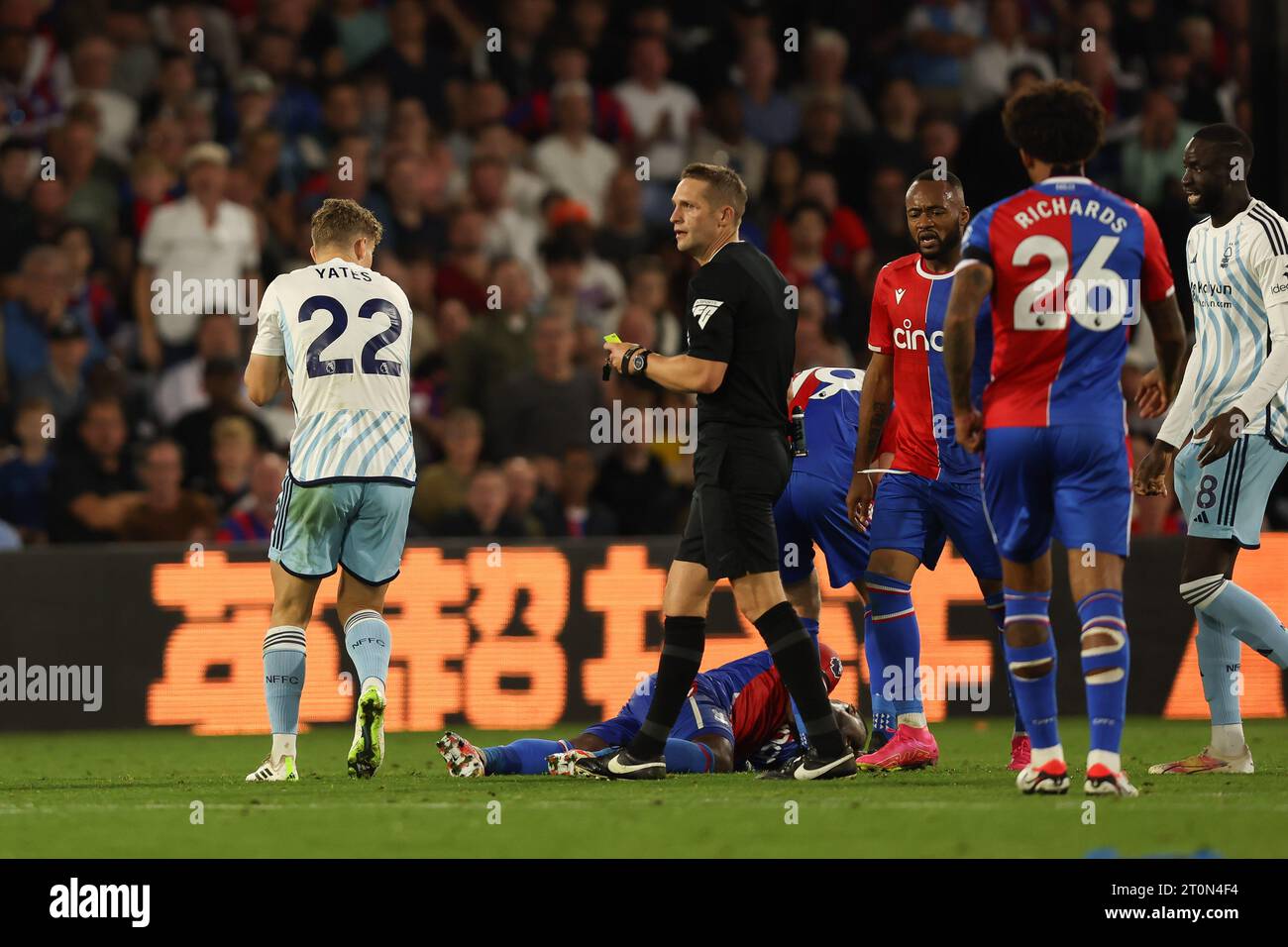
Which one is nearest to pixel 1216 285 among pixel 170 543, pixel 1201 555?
pixel 1201 555

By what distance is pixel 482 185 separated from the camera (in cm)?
1360

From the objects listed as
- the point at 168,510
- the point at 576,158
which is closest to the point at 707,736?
the point at 168,510

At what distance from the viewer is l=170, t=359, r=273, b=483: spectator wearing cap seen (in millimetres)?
11930

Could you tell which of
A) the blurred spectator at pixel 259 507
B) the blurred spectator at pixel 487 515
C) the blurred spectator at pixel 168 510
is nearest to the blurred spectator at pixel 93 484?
the blurred spectator at pixel 168 510

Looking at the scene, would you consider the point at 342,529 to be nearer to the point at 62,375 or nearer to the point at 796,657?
the point at 796,657

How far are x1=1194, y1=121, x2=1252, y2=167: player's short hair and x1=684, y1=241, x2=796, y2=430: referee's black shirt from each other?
6.17 feet

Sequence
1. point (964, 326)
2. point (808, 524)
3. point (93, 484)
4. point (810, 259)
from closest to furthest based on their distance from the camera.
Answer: point (964, 326), point (808, 524), point (93, 484), point (810, 259)

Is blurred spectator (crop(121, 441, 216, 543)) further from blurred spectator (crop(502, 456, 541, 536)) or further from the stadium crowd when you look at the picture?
blurred spectator (crop(502, 456, 541, 536))

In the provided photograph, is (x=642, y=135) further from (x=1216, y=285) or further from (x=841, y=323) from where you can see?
(x=1216, y=285)

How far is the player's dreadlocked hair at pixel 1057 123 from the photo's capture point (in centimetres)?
626

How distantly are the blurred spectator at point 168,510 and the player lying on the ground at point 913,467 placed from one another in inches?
195

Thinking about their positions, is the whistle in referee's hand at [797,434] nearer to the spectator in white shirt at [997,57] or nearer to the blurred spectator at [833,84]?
the blurred spectator at [833,84]

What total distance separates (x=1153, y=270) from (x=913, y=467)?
5.55ft

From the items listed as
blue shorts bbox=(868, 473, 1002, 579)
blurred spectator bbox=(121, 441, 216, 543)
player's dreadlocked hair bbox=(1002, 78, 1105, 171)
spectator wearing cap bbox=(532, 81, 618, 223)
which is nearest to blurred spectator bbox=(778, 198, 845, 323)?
spectator wearing cap bbox=(532, 81, 618, 223)
